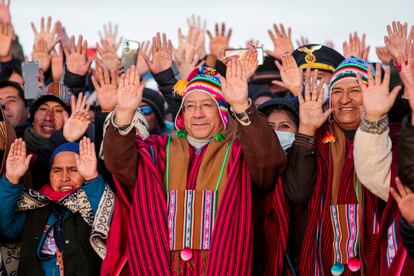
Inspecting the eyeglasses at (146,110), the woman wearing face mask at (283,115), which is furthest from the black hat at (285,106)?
the eyeglasses at (146,110)

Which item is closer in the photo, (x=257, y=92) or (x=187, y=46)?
(x=257, y=92)

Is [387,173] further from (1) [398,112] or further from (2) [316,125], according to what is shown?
(1) [398,112]

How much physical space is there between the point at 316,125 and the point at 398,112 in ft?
2.54

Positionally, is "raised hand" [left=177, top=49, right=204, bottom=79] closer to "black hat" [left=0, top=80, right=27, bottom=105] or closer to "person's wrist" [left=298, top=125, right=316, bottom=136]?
"black hat" [left=0, top=80, right=27, bottom=105]

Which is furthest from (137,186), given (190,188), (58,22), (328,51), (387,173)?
(58,22)

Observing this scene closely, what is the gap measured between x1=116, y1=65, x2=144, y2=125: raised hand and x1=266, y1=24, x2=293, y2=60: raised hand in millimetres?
2437

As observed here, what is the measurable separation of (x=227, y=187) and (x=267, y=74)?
3.15 m

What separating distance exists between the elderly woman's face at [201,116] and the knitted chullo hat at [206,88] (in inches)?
1.0

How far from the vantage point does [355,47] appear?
668 cm

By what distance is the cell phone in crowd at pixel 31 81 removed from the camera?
675 centimetres

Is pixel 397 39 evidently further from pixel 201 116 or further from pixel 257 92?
pixel 201 116

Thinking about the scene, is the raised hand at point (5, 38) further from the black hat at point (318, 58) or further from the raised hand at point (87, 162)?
the black hat at point (318, 58)

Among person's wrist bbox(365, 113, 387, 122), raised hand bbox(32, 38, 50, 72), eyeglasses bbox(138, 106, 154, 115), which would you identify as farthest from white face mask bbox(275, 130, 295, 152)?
raised hand bbox(32, 38, 50, 72)

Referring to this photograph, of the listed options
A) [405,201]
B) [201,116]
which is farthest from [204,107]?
[405,201]
